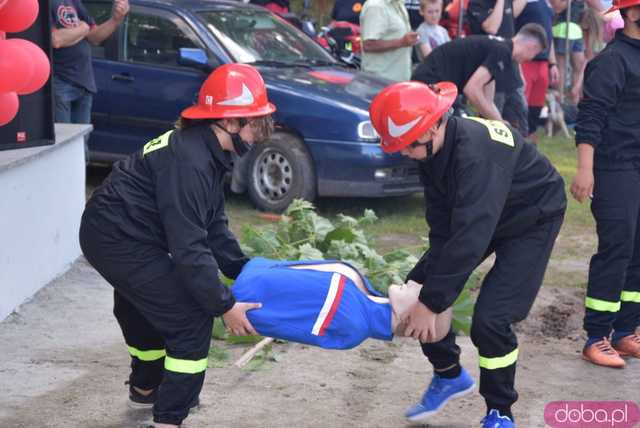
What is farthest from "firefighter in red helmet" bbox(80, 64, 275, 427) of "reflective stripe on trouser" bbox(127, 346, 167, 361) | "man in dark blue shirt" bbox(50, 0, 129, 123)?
"man in dark blue shirt" bbox(50, 0, 129, 123)

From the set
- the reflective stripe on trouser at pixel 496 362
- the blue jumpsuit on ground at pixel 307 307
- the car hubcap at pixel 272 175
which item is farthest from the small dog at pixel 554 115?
the blue jumpsuit on ground at pixel 307 307

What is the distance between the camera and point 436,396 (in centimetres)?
493

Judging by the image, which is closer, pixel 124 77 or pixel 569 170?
pixel 124 77

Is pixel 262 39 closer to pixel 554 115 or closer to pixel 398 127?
pixel 554 115

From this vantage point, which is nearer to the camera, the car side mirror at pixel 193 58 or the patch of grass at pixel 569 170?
the car side mirror at pixel 193 58

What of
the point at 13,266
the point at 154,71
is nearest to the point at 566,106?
the point at 154,71

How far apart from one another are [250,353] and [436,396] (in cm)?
113

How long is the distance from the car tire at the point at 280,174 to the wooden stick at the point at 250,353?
349 cm

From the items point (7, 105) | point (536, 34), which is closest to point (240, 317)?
point (7, 105)

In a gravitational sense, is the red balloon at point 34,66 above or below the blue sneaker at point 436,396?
above

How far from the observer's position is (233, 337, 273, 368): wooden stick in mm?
5566

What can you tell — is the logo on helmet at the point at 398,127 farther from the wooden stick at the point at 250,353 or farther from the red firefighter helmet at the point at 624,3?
the red firefighter helmet at the point at 624,3

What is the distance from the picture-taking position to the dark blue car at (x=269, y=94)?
910 centimetres

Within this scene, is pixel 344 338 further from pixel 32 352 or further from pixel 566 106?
pixel 566 106
